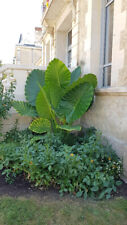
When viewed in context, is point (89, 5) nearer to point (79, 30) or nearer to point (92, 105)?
point (79, 30)

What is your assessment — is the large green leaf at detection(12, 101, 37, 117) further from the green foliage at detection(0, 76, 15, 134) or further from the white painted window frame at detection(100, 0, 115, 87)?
the white painted window frame at detection(100, 0, 115, 87)

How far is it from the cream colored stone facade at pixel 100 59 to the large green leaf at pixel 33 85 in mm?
1045

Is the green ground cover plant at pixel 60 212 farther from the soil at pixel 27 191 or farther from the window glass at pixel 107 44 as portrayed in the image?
the window glass at pixel 107 44

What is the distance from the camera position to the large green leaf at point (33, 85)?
12.1 ft

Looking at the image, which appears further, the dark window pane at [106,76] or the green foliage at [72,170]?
the dark window pane at [106,76]

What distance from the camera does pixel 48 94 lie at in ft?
11.0

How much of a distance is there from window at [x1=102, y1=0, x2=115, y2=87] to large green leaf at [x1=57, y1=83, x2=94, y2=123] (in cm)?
76

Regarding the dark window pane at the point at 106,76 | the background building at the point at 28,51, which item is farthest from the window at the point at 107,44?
the background building at the point at 28,51

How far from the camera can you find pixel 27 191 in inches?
94.7

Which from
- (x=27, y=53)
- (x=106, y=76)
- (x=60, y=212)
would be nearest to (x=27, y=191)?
(x=60, y=212)

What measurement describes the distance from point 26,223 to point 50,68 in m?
2.39

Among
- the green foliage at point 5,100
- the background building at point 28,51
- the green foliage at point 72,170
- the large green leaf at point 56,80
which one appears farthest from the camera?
the background building at point 28,51

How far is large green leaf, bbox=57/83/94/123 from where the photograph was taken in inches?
125

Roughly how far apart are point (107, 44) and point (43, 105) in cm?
188
